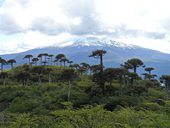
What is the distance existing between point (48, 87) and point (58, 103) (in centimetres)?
1647

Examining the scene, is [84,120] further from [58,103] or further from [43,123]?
[58,103]

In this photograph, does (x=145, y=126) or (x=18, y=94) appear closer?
(x=145, y=126)

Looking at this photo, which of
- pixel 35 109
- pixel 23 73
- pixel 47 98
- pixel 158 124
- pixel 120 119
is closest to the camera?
pixel 158 124

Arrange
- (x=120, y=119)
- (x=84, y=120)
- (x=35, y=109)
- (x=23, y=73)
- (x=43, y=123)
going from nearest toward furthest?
(x=84, y=120) → (x=120, y=119) → (x=43, y=123) → (x=35, y=109) → (x=23, y=73)

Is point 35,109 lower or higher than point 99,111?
lower

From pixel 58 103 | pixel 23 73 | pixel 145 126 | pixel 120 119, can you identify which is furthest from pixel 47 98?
pixel 145 126

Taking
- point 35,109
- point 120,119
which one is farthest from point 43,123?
point 35,109

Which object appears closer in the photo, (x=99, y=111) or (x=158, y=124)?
(x=158, y=124)

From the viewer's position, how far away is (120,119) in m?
19.9

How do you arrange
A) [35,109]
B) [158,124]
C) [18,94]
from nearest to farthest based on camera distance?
A: 1. [158,124]
2. [35,109]
3. [18,94]

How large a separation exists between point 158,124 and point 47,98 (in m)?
50.6

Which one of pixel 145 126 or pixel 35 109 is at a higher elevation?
pixel 145 126

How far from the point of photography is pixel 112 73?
6100 centimetres

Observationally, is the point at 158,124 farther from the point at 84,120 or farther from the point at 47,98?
the point at 47,98
